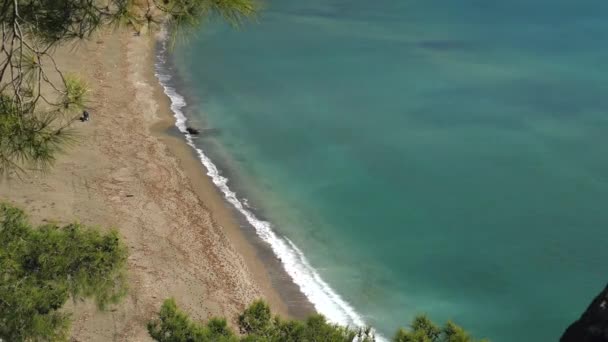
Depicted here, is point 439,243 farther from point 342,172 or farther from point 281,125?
point 281,125

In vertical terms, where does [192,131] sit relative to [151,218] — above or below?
above

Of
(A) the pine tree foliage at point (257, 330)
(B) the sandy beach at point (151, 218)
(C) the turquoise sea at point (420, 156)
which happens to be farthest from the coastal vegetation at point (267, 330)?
→ (C) the turquoise sea at point (420, 156)

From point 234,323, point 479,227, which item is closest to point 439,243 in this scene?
point 479,227

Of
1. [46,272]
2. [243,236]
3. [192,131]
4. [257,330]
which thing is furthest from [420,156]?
[46,272]

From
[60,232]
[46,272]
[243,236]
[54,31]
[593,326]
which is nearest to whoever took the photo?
[593,326]

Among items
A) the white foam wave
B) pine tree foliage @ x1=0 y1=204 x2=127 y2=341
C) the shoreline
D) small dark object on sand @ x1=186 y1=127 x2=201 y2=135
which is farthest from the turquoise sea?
pine tree foliage @ x1=0 y1=204 x2=127 y2=341

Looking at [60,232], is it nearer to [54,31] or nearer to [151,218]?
[54,31]
